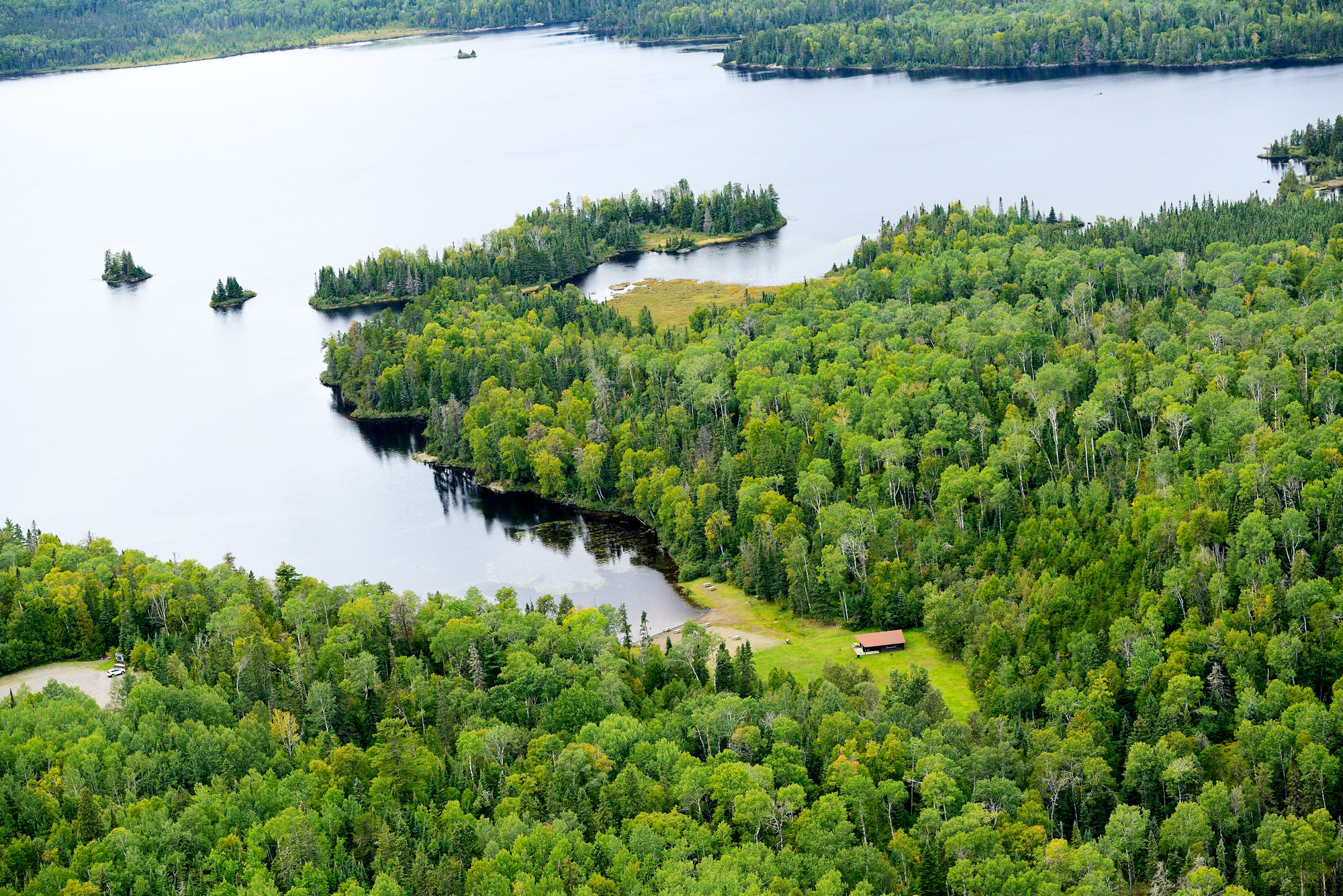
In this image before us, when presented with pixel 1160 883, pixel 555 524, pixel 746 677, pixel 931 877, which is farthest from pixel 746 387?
pixel 1160 883

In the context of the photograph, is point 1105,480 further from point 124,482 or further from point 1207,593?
point 124,482

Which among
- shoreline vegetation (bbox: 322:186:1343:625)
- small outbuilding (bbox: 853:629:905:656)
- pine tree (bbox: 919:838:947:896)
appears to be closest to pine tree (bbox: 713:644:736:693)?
small outbuilding (bbox: 853:629:905:656)

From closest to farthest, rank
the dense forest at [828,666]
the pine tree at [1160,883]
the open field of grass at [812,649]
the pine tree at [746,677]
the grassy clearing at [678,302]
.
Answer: the pine tree at [1160,883] < the dense forest at [828,666] < the pine tree at [746,677] < the open field of grass at [812,649] < the grassy clearing at [678,302]

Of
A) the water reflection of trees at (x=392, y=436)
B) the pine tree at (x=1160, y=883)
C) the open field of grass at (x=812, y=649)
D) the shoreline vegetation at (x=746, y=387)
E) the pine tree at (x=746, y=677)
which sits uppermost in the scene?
the shoreline vegetation at (x=746, y=387)

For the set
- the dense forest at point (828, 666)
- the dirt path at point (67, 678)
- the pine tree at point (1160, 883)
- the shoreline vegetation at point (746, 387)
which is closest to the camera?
the pine tree at point (1160, 883)

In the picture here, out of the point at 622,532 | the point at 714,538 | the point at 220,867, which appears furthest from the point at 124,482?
the point at 220,867

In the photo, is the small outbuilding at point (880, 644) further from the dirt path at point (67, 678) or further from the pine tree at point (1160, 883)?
the dirt path at point (67, 678)

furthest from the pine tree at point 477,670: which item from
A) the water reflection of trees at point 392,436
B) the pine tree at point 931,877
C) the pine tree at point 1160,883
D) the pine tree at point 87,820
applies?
the water reflection of trees at point 392,436

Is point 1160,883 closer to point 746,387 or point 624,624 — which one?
point 624,624
